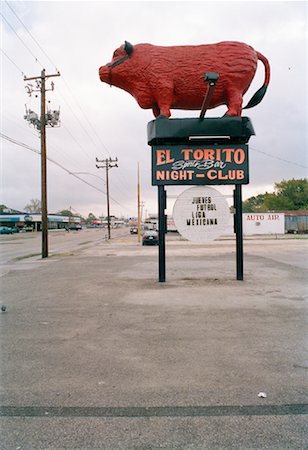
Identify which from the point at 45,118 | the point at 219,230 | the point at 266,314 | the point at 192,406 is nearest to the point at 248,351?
the point at 192,406

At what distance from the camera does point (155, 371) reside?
13.3 ft

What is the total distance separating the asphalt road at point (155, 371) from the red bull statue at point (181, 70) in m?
6.01

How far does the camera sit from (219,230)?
1027 cm

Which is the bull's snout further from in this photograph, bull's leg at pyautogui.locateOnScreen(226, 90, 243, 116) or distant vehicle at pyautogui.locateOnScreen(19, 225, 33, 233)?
distant vehicle at pyautogui.locateOnScreen(19, 225, 33, 233)

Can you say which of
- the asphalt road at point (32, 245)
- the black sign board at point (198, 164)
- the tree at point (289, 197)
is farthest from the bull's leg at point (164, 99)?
the tree at point (289, 197)

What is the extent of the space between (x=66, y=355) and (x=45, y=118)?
743 inches

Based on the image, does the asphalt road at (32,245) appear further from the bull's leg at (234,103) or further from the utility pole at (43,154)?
the bull's leg at (234,103)

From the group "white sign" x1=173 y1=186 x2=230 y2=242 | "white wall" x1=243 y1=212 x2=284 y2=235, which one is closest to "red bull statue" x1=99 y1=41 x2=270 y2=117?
"white sign" x1=173 y1=186 x2=230 y2=242

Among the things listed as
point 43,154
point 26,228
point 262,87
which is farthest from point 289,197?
point 262,87

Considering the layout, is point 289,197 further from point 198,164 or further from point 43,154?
point 198,164

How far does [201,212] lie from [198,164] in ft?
A: 4.98

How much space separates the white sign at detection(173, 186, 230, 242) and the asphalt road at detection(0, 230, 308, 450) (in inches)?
97.8

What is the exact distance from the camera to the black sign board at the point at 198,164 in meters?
10.0

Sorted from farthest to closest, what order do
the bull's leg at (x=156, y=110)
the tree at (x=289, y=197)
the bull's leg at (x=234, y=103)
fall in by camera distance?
the tree at (x=289, y=197) < the bull's leg at (x=156, y=110) < the bull's leg at (x=234, y=103)
